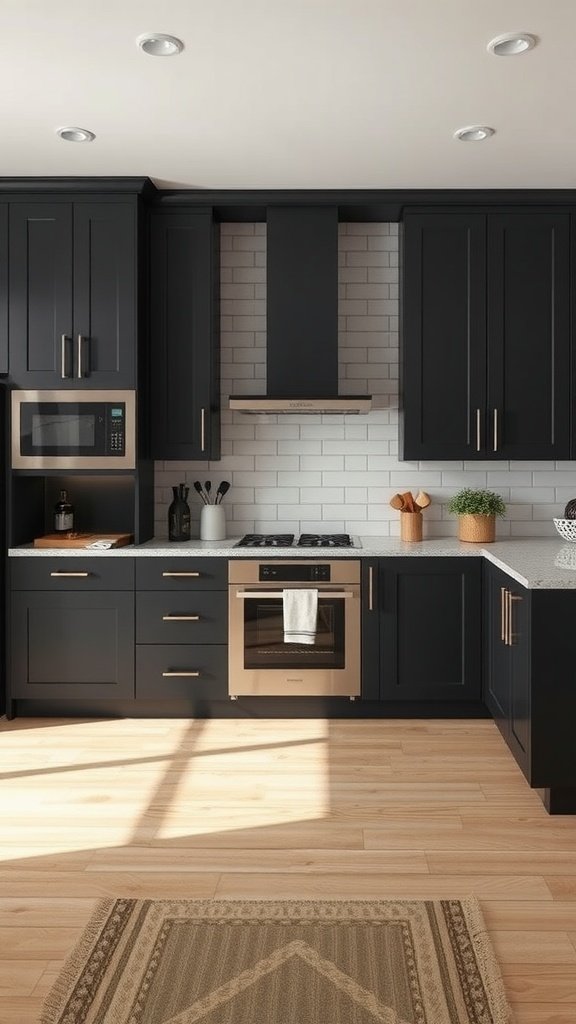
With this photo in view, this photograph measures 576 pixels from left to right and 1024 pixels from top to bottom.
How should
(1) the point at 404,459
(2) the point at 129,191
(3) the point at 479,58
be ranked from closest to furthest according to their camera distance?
(3) the point at 479,58, (2) the point at 129,191, (1) the point at 404,459

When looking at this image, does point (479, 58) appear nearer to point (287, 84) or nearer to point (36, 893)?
point (287, 84)

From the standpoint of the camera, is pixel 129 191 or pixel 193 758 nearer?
pixel 193 758

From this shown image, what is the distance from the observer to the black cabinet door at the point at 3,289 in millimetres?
4184

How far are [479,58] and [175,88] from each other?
1125mm

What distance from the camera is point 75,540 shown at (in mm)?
4250

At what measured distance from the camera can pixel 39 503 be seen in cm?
456

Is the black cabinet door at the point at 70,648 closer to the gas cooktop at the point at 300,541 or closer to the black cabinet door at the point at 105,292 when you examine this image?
the gas cooktop at the point at 300,541

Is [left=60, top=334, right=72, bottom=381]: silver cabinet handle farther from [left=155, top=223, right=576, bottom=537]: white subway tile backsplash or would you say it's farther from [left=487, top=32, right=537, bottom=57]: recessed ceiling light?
[left=487, top=32, right=537, bottom=57]: recessed ceiling light

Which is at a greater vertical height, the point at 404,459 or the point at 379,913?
the point at 404,459

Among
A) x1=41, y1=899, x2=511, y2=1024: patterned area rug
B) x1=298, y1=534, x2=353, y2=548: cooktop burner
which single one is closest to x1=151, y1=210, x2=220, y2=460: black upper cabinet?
x1=298, y1=534, x2=353, y2=548: cooktop burner

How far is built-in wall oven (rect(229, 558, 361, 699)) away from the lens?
4121 millimetres

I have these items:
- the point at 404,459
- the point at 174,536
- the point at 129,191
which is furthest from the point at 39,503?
the point at 404,459

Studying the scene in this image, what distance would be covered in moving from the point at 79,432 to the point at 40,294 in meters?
0.74

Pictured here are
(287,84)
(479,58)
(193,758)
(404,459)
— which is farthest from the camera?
(404,459)
